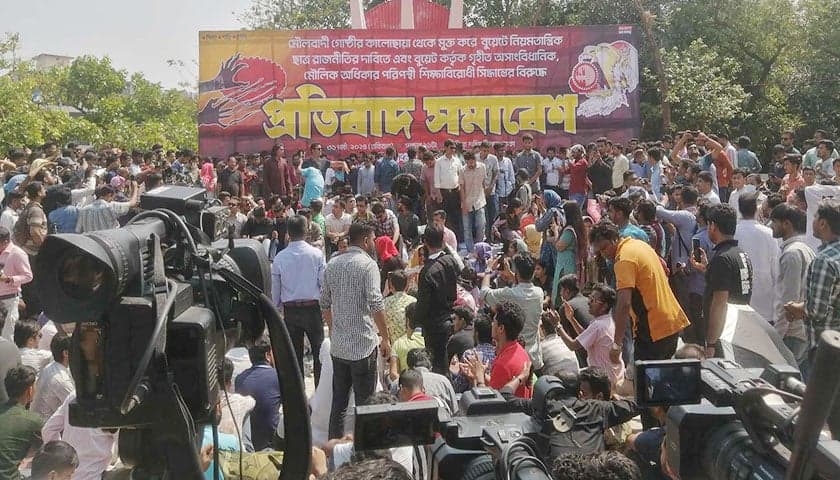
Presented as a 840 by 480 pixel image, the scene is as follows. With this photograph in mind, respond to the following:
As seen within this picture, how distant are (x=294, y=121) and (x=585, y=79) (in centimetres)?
636

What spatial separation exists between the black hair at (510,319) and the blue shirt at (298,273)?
1964 millimetres

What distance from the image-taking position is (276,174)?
538 inches

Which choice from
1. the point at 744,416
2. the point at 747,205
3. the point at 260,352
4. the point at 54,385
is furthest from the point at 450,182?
the point at 744,416

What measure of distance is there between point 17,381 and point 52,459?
0.66m

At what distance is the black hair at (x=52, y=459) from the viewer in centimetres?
392

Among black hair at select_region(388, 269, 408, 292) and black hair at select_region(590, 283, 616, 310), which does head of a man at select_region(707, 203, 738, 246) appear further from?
black hair at select_region(388, 269, 408, 292)

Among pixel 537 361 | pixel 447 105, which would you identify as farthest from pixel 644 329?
pixel 447 105

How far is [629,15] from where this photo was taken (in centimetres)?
2477

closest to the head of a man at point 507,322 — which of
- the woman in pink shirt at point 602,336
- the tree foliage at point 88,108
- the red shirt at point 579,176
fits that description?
the woman in pink shirt at point 602,336

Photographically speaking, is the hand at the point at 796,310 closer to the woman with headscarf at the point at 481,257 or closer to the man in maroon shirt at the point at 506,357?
the man in maroon shirt at the point at 506,357

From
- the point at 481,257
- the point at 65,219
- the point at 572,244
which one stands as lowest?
the point at 481,257

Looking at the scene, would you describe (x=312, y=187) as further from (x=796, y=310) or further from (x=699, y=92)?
(x=699, y=92)

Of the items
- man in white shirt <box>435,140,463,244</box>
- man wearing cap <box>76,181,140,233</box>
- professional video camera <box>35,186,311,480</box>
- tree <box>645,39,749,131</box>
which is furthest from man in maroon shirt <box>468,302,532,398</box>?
tree <box>645,39,749,131</box>

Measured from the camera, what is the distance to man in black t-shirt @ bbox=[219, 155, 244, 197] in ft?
45.4
